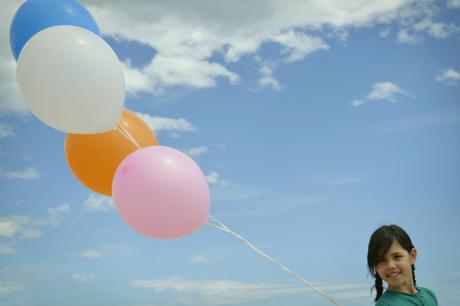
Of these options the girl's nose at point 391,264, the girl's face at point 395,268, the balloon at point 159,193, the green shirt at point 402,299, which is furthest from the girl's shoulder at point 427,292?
the balloon at point 159,193

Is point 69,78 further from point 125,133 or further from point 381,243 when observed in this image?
point 381,243

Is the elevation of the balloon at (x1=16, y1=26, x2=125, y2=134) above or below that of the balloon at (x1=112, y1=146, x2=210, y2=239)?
above

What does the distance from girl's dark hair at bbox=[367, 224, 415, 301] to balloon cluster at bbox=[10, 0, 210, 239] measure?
A: 147 cm

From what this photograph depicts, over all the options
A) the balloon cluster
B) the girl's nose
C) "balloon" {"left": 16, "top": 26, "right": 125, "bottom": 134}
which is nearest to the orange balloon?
the balloon cluster

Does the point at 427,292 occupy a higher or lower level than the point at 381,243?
lower

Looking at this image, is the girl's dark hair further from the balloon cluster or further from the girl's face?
the balloon cluster

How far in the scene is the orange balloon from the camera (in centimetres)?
418

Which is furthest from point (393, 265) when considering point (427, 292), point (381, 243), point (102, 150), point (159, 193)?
point (102, 150)

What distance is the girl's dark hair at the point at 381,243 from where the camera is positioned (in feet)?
9.03

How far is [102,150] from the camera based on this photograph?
4172 millimetres

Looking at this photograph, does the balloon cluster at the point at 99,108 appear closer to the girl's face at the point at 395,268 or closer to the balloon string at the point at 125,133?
the balloon string at the point at 125,133

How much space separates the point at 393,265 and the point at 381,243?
0.44 ft

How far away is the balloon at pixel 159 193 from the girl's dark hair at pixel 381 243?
146 cm

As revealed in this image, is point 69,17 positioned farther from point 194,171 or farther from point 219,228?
point 219,228
